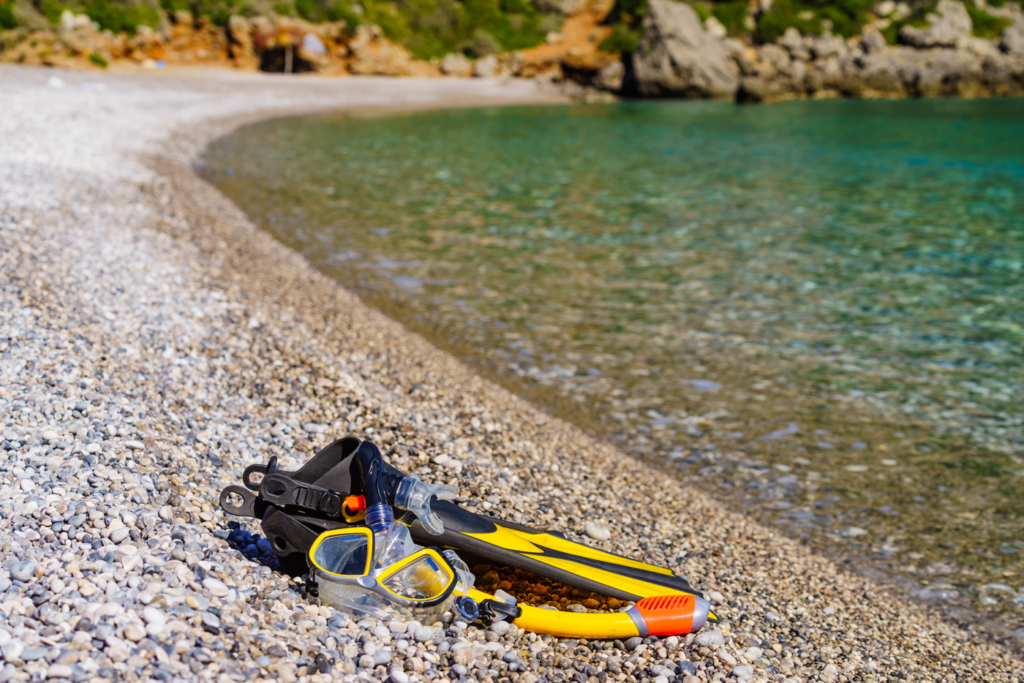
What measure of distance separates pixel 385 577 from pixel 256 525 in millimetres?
849

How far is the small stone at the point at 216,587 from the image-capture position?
9.55 feet

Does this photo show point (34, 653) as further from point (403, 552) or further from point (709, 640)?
point (709, 640)

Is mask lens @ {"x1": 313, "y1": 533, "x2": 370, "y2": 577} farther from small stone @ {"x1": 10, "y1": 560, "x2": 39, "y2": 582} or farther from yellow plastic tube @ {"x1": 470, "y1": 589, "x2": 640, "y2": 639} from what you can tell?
small stone @ {"x1": 10, "y1": 560, "x2": 39, "y2": 582}

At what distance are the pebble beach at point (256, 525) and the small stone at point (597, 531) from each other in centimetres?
2

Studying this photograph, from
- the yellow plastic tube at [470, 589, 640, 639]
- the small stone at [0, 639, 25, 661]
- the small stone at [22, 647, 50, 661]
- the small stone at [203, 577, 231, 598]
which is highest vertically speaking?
the small stone at [0, 639, 25, 661]

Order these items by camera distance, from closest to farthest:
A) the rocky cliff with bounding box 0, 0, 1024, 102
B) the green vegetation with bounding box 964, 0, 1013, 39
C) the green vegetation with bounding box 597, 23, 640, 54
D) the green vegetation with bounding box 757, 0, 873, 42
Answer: the rocky cliff with bounding box 0, 0, 1024, 102 < the green vegetation with bounding box 597, 23, 640, 54 < the green vegetation with bounding box 757, 0, 873, 42 < the green vegetation with bounding box 964, 0, 1013, 39

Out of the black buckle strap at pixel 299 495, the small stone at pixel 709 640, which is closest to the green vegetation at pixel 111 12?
the black buckle strap at pixel 299 495

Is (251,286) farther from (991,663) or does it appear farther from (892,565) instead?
(991,663)

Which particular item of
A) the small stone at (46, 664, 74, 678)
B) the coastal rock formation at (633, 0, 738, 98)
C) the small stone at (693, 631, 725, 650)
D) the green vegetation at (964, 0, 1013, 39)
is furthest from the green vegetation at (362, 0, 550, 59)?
the small stone at (46, 664, 74, 678)

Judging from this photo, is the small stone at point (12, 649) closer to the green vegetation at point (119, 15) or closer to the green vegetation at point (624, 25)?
the green vegetation at point (119, 15)

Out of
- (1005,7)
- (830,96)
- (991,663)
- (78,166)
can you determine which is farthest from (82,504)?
(1005,7)

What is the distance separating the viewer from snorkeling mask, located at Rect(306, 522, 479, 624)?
3.08 metres

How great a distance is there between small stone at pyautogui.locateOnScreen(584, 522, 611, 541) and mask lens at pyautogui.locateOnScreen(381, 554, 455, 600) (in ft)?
4.37

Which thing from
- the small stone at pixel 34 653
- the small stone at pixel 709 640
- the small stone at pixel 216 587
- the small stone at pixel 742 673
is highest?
the small stone at pixel 34 653
